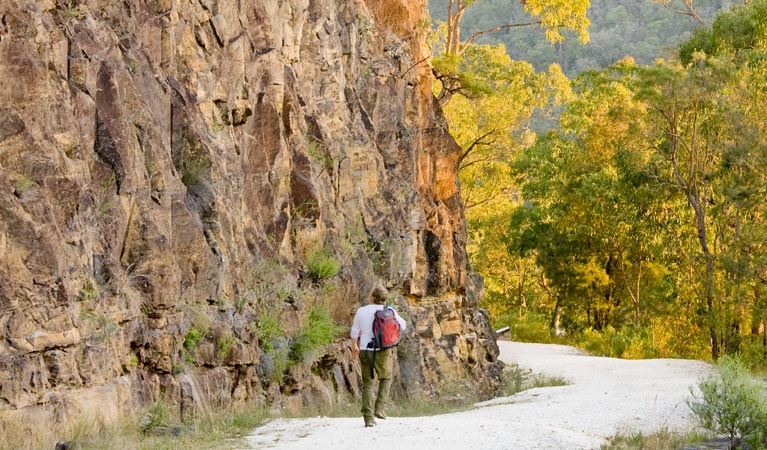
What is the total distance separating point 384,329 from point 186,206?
3.13m

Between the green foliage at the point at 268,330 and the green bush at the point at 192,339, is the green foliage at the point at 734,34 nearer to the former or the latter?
the green foliage at the point at 268,330

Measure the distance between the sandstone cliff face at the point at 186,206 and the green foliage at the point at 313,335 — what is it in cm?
13

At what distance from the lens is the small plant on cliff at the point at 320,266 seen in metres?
17.9

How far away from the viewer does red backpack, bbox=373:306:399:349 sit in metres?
12.3

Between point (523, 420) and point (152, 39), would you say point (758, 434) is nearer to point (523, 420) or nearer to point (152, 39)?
point (523, 420)

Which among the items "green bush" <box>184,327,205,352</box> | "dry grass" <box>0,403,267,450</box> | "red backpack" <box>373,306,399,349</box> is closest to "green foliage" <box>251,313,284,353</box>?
"green bush" <box>184,327,205,352</box>

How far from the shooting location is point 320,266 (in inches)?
704

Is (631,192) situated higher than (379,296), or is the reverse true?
(631,192)

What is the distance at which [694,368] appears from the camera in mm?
26922

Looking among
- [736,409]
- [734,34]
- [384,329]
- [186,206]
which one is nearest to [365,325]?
[384,329]

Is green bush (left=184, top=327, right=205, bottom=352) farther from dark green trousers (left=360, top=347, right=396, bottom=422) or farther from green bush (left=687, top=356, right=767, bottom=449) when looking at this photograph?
green bush (left=687, top=356, right=767, bottom=449)

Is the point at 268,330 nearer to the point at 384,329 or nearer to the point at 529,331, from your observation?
the point at 384,329

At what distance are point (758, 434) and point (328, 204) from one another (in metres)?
10.2

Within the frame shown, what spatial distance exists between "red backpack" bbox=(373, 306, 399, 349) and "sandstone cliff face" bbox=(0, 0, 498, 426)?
93.3 inches
